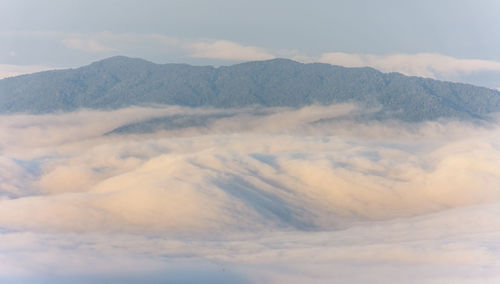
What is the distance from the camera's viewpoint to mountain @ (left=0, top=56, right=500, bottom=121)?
113500 millimetres

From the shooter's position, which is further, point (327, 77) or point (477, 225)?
point (327, 77)

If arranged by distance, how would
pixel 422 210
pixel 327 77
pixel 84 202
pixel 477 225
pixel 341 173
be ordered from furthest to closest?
pixel 327 77, pixel 341 173, pixel 422 210, pixel 84 202, pixel 477 225

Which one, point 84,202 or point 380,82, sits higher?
point 380,82

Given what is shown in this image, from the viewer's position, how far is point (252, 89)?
12275 centimetres

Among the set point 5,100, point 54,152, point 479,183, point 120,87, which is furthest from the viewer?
point 120,87

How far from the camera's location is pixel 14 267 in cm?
2347

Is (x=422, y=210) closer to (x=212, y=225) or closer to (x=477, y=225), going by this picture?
(x=477, y=225)

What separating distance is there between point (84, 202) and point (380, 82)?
89.5 meters

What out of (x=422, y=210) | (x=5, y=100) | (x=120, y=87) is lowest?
(x=422, y=210)

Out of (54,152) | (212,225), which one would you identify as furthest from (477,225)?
(54,152)

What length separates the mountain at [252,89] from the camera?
113500mm

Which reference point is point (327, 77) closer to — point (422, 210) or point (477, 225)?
point (422, 210)

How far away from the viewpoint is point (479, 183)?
5147 centimetres

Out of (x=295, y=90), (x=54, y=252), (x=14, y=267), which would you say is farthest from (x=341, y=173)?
(x=295, y=90)
